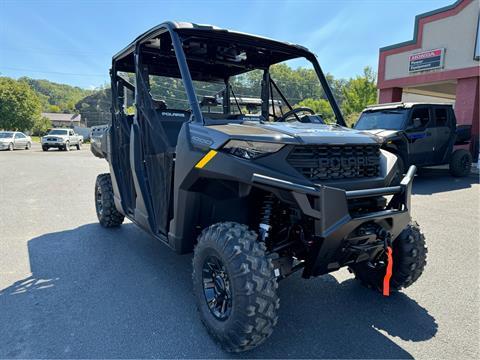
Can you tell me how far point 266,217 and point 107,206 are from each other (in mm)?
3369

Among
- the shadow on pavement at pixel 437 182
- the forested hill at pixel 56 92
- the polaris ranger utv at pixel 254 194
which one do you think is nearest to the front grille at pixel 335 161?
the polaris ranger utv at pixel 254 194

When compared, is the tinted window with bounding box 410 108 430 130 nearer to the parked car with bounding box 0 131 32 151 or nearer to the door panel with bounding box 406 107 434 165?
the door panel with bounding box 406 107 434 165

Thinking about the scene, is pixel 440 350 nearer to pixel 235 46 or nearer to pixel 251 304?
pixel 251 304

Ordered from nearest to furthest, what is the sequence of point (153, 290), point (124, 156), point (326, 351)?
1. point (326, 351)
2. point (153, 290)
3. point (124, 156)

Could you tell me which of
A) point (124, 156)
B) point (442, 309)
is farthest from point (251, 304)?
point (124, 156)

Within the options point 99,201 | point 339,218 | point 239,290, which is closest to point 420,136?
point 99,201

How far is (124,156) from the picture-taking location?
14.3 feet

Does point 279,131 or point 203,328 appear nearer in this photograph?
point 279,131

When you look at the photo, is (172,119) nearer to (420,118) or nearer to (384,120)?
(384,120)

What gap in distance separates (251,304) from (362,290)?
1669mm

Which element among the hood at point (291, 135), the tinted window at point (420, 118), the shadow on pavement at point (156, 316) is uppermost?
the tinted window at point (420, 118)

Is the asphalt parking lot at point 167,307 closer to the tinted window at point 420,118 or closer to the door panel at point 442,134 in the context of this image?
the tinted window at point 420,118

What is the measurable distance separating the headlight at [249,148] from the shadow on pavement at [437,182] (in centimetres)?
735

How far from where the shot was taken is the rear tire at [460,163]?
10.6 metres
